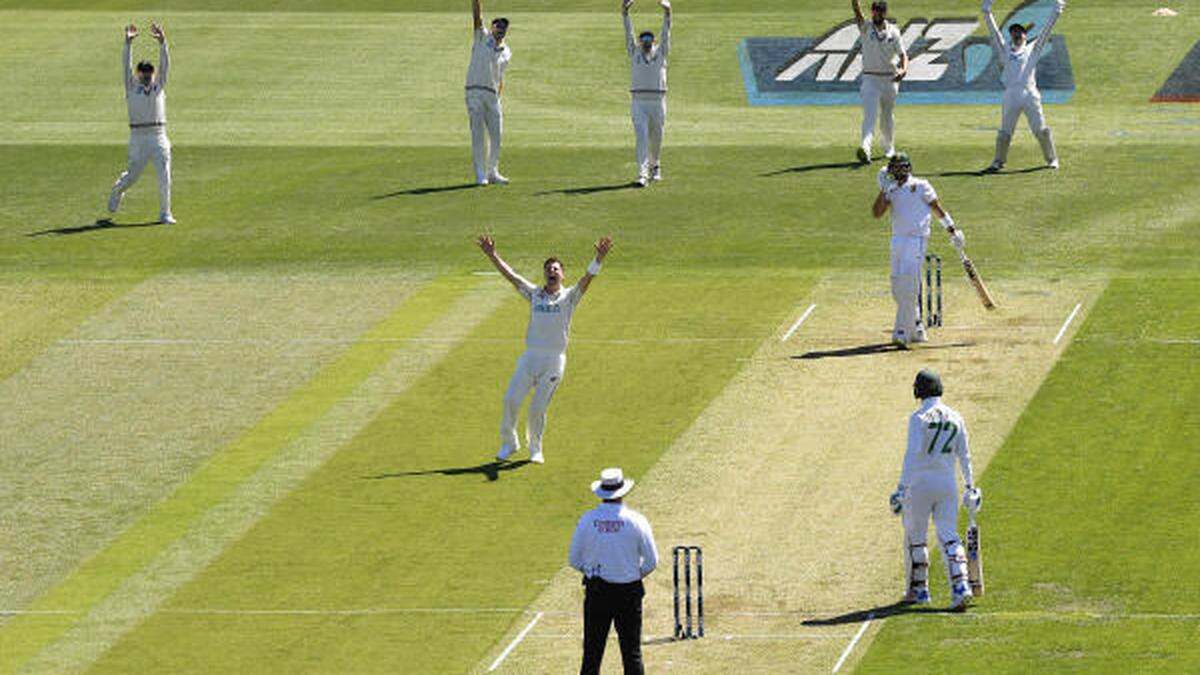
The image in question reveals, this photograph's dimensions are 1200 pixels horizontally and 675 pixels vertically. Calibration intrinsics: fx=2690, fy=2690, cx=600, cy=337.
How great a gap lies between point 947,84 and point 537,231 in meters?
14.2

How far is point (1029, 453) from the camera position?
29.5m

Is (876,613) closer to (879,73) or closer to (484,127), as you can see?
(484,127)

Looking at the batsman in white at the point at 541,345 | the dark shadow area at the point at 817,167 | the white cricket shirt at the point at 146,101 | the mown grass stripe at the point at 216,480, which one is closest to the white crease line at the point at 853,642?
the batsman in white at the point at 541,345

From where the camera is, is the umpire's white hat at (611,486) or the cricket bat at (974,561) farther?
the cricket bat at (974,561)

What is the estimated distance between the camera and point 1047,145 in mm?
44781

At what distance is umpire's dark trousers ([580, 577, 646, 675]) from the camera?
22156mm

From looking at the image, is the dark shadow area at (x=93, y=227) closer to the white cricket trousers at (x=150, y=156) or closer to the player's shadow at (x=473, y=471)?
the white cricket trousers at (x=150, y=156)

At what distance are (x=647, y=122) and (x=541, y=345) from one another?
599 inches

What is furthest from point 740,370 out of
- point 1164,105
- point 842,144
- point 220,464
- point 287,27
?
point 287,27

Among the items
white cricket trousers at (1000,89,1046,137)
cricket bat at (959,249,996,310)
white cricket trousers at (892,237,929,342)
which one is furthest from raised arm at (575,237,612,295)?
white cricket trousers at (1000,89,1046,137)

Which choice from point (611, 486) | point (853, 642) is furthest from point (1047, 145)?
point (611, 486)

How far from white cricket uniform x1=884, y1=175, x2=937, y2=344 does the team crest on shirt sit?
723 inches

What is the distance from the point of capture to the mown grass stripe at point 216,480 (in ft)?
82.8

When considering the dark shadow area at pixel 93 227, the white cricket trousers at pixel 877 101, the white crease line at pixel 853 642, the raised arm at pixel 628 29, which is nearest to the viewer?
the white crease line at pixel 853 642
